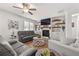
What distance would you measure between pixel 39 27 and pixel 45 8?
0.38 m

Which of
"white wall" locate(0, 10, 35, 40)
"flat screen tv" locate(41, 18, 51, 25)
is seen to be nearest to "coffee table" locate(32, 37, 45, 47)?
"flat screen tv" locate(41, 18, 51, 25)

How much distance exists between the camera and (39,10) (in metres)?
2.08

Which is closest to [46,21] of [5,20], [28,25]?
[28,25]

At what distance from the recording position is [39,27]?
2.11 meters

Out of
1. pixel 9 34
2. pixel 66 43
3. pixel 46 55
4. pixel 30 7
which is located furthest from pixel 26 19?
pixel 66 43

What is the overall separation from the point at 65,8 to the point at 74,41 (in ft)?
2.13

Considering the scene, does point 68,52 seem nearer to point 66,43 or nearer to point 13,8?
point 66,43

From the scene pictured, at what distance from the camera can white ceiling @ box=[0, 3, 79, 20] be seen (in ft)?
6.39

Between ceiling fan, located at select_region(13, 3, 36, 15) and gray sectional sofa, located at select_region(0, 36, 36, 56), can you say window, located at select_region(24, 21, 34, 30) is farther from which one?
gray sectional sofa, located at select_region(0, 36, 36, 56)

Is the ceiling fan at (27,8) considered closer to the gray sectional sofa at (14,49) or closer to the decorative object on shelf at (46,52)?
the gray sectional sofa at (14,49)

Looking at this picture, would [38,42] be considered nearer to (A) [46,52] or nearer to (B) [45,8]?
(A) [46,52]

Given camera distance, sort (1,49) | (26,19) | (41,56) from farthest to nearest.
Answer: (26,19) → (41,56) → (1,49)

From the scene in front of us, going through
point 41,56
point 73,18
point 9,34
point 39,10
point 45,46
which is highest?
point 39,10

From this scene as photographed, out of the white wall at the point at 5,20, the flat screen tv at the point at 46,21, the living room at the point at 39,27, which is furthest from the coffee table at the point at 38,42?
the white wall at the point at 5,20
